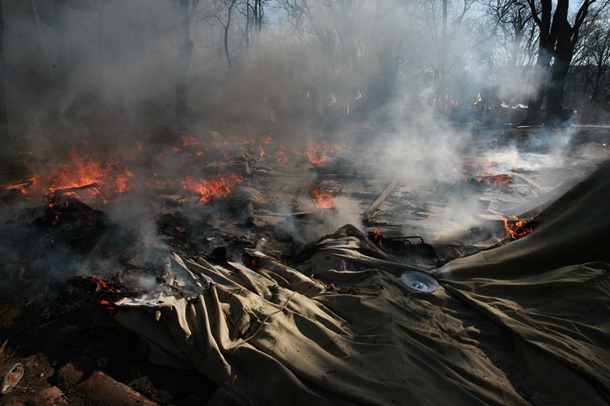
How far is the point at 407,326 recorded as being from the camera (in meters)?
2.64

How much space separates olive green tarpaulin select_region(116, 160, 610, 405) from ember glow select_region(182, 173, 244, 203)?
12.2ft

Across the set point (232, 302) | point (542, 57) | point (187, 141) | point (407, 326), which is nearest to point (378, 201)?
point (407, 326)

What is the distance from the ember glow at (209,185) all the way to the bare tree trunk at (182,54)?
6342 millimetres

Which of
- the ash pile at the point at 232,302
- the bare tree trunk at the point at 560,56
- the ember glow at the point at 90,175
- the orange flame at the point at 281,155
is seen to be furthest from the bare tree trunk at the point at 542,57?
the ember glow at the point at 90,175

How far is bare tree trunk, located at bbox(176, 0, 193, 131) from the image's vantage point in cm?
1267

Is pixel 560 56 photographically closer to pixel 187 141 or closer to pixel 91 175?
pixel 187 141

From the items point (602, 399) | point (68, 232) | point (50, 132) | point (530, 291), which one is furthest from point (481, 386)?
point (50, 132)

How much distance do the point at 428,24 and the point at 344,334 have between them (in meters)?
35.4

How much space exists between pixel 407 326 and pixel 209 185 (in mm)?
6198

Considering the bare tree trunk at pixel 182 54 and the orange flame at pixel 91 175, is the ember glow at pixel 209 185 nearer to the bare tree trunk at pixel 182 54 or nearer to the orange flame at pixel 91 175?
the orange flame at pixel 91 175

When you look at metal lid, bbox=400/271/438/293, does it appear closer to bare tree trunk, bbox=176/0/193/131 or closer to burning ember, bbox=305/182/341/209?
burning ember, bbox=305/182/341/209

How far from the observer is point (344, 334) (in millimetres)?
2615

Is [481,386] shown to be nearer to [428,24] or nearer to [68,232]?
[68,232]

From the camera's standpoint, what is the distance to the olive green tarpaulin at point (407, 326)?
7.11 feet
